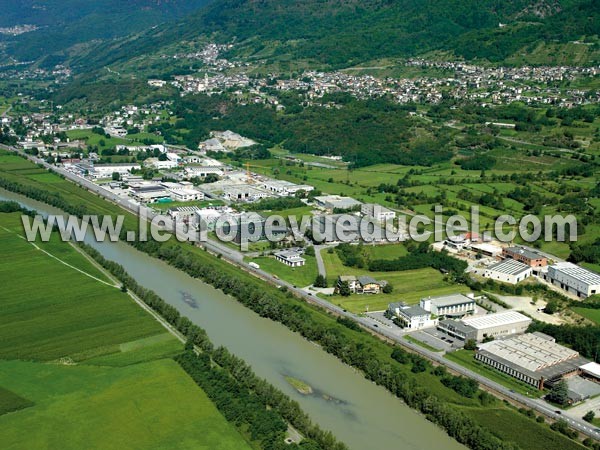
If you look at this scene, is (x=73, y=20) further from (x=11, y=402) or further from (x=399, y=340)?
(x=11, y=402)

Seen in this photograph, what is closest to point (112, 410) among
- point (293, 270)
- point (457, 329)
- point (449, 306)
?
point (457, 329)

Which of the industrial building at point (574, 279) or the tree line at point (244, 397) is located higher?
the tree line at point (244, 397)

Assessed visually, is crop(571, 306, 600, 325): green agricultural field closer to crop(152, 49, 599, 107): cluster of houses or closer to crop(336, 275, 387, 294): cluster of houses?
crop(336, 275, 387, 294): cluster of houses

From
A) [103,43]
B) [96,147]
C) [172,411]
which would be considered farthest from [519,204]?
[103,43]

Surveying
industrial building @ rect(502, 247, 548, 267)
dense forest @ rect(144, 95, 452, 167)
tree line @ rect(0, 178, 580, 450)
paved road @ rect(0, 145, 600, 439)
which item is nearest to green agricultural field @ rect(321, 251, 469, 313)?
paved road @ rect(0, 145, 600, 439)

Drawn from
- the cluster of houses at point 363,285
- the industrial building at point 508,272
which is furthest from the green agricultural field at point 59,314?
the industrial building at point 508,272

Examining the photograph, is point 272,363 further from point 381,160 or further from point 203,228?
point 381,160

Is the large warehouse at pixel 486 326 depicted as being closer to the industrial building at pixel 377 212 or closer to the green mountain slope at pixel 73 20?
the industrial building at pixel 377 212
